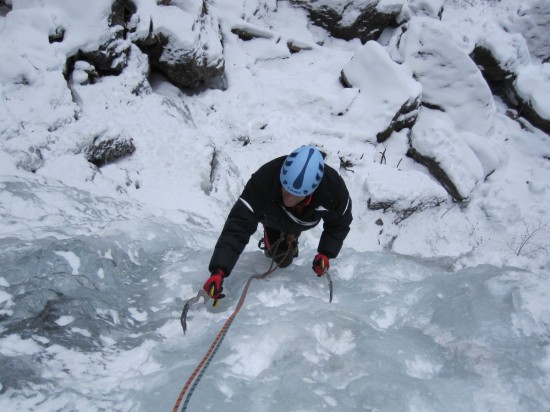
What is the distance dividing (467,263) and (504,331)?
2.05 meters

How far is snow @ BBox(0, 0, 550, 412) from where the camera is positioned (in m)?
2.06

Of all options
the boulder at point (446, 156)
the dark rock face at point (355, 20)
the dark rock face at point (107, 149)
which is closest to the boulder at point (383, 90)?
the boulder at point (446, 156)

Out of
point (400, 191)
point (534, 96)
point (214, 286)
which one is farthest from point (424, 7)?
point (214, 286)

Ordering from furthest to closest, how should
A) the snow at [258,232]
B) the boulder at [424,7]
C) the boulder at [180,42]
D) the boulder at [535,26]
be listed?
the boulder at [535,26] → the boulder at [424,7] → the boulder at [180,42] → the snow at [258,232]

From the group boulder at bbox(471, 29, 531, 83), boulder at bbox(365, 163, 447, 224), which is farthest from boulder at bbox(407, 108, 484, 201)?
boulder at bbox(471, 29, 531, 83)

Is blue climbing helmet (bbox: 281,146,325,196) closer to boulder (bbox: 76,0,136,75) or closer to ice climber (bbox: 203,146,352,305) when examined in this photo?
ice climber (bbox: 203,146,352,305)

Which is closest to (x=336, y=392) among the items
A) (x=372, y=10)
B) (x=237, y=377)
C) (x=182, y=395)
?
(x=237, y=377)

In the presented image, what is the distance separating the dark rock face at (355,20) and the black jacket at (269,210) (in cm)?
834

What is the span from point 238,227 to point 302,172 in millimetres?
609

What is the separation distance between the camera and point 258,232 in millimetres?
5605

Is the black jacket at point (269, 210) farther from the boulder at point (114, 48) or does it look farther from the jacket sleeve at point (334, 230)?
the boulder at point (114, 48)

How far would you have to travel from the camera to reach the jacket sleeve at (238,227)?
8.75 ft

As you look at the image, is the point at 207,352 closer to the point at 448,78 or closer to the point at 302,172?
the point at 302,172

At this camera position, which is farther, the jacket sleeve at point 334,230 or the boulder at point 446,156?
the boulder at point 446,156
